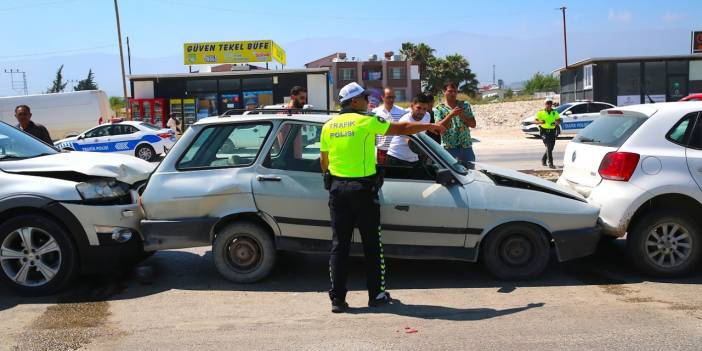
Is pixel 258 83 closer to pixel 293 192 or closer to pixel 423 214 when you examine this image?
pixel 293 192

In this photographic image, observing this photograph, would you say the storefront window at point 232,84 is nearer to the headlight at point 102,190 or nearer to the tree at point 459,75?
the headlight at point 102,190

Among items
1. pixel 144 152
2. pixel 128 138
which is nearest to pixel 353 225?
pixel 144 152

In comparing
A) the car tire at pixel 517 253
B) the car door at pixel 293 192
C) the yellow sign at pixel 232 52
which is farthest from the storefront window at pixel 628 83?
the car door at pixel 293 192

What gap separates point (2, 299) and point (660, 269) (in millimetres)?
5876

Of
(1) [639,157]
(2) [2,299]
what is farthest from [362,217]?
(2) [2,299]

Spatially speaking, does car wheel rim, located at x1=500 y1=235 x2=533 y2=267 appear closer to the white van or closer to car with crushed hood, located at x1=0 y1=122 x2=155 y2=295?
car with crushed hood, located at x1=0 y1=122 x2=155 y2=295

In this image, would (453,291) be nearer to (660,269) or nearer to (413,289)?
(413,289)

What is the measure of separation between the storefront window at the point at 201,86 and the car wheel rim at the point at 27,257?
23262 mm

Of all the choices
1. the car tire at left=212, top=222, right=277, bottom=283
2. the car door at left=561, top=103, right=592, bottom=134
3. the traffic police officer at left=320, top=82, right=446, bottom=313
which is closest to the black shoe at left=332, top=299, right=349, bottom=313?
the traffic police officer at left=320, top=82, right=446, bottom=313

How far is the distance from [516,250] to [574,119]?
72.2 feet

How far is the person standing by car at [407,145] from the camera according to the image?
5.50 metres

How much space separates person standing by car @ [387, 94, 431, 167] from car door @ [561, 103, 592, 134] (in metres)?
20.3

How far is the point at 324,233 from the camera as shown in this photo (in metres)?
5.38

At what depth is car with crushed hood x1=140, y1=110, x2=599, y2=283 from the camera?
525 centimetres
